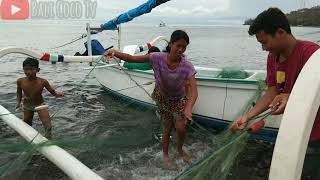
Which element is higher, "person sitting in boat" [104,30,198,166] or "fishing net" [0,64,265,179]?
"person sitting in boat" [104,30,198,166]

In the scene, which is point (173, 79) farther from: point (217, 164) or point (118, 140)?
point (217, 164)

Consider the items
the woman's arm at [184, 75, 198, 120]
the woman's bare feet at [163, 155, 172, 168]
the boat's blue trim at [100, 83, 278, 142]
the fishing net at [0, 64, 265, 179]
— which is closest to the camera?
the fishing net at [0, 64, 265, 179]

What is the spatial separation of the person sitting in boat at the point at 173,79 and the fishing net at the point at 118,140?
1.64 ft

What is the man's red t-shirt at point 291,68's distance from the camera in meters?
2.62

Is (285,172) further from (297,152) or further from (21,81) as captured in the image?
(21,81)

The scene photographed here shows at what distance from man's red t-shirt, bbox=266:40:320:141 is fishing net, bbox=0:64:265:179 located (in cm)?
50

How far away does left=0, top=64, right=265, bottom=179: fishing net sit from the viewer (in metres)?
2.80

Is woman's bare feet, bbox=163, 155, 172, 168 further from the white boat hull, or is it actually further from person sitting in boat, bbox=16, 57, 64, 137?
person sitting in boat, bbox=16, 57, 64, 137

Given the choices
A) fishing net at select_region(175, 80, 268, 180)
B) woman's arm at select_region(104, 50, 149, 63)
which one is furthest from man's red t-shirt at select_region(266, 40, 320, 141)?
woman's arm at select_region(104, 50, 149, 63)

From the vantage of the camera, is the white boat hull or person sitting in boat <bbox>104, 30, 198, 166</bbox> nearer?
person sitting in boat <bbox>104, 30, 198, 166</bbox>

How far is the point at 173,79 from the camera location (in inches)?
191

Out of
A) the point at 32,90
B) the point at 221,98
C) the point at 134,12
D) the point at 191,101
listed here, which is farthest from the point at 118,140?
the point at 134,12

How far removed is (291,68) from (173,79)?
2.27 m

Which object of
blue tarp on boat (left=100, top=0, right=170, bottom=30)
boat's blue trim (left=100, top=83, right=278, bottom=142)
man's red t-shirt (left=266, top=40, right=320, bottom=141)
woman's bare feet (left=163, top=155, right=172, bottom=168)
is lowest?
woman's bare feet (left=163, top=155, right=172, bottom=168)
